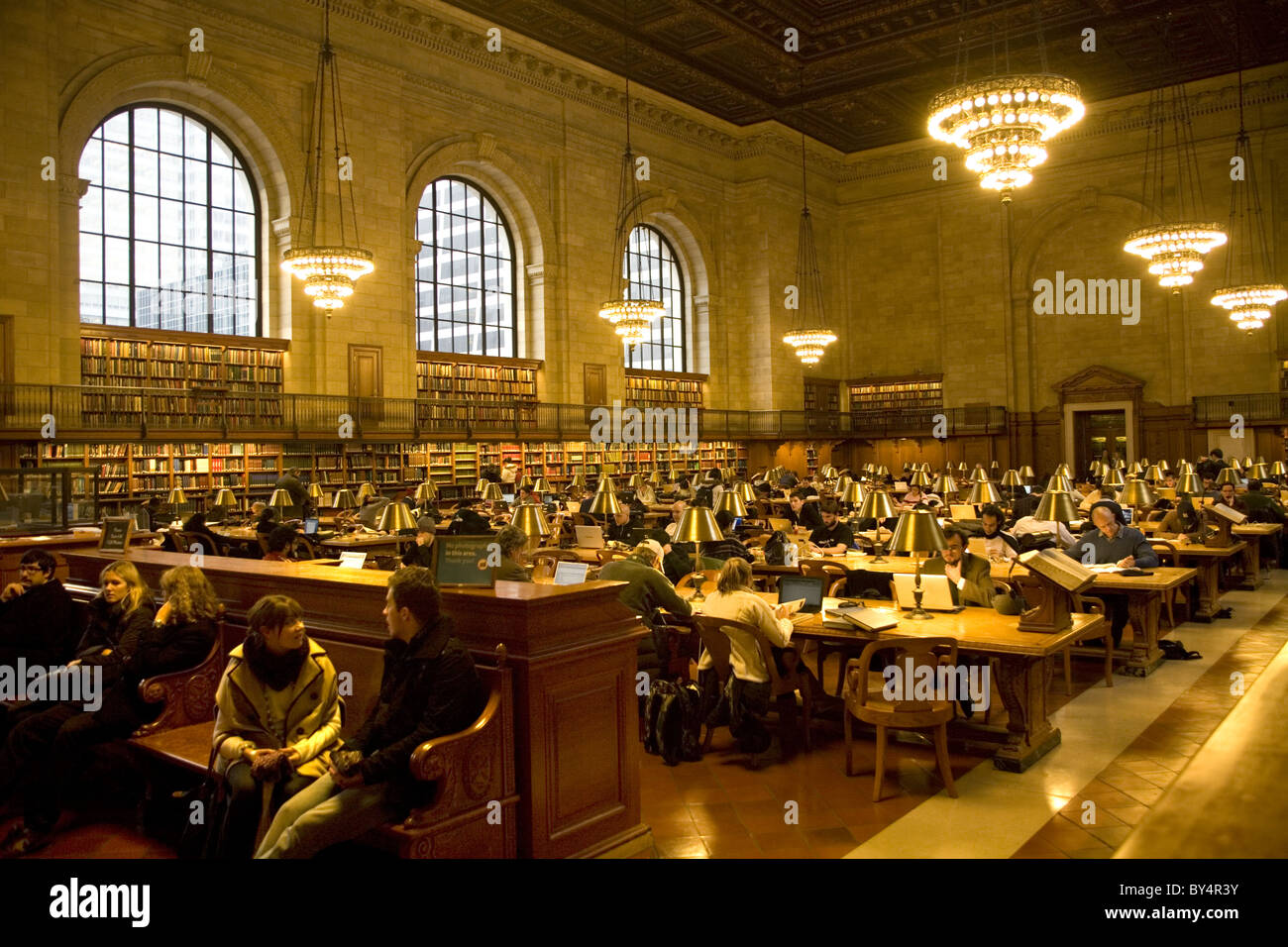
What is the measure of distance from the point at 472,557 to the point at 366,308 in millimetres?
13826

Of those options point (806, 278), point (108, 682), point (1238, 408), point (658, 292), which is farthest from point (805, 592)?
point (806, 278)

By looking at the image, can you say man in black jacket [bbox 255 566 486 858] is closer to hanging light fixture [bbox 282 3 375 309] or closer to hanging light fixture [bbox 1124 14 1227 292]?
hanging light fixture [bbox 282 3 375 309]

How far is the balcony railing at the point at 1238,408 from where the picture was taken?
774 inches

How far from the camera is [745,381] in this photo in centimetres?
2423

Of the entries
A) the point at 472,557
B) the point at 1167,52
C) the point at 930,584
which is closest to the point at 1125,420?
the point at 1167,52

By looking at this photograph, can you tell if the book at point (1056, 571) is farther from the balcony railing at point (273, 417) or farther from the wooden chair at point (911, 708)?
the balcony railing at point (273, 417)

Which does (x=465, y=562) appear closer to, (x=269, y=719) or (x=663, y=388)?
(x=269, y=719)

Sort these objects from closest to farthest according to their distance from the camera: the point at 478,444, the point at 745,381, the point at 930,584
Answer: the point at 930,584, the point at 478,444, the point at 745,381

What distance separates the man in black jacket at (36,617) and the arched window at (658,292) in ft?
57.8

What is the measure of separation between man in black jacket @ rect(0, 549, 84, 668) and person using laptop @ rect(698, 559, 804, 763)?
3375 millimetres

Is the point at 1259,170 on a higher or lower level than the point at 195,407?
higher

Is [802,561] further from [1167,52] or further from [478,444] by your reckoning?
[1167,52]

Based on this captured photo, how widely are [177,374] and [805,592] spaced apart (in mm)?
11674

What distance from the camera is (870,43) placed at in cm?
1852
